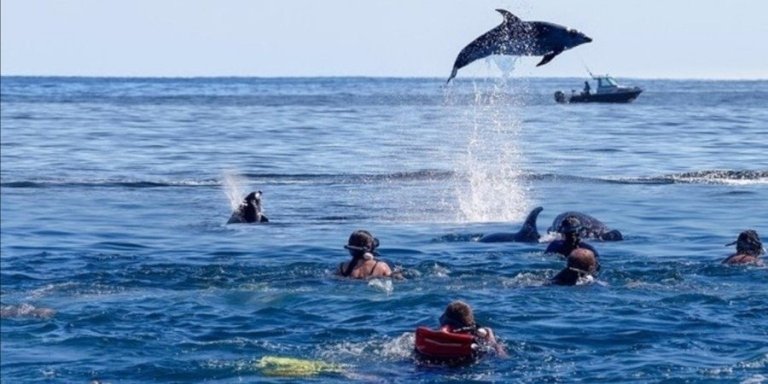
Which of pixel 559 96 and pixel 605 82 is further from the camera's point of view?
pixel 559 96

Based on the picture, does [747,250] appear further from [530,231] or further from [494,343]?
[494,343]

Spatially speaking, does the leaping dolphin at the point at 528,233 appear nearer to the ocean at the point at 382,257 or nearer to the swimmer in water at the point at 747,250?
the ocean at the point at 382,257

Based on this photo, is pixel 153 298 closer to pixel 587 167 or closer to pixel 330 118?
pixel 587 167

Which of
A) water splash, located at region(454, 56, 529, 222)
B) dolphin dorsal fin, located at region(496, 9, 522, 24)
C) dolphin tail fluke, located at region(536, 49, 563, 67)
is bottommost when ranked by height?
water splash, located at region(454, 56, 529, 222)

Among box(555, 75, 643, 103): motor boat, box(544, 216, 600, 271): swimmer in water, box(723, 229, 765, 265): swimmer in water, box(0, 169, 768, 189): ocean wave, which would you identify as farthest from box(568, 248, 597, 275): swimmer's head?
box(555, 75, 643, 103): motor boat

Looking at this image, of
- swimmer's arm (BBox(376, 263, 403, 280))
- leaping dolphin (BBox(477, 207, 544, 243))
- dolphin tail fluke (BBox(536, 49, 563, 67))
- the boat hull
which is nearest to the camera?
swimmer's arm (BBox(376, 263, 403, 280))

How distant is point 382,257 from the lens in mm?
25406

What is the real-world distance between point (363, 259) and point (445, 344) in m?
5.06

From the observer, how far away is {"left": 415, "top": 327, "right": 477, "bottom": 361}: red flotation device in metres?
16.2

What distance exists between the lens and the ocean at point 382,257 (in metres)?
17.1

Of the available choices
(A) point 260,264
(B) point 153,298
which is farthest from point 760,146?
(B) point 153,298

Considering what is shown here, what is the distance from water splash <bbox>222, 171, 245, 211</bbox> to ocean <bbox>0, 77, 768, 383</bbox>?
165 millimetres

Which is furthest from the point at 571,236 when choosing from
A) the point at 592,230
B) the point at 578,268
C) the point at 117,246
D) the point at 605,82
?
the point at 605,82

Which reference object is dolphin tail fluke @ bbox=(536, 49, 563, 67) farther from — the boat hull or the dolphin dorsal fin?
the boat hull
